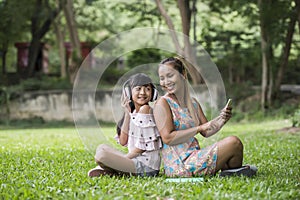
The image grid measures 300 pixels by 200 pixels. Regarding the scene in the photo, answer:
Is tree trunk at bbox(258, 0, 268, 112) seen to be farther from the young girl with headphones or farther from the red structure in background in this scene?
the young girl with headphones

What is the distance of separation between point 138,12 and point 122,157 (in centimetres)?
1741

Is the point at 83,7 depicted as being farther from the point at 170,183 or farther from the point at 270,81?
the point at 170,183

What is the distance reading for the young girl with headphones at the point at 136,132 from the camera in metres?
4.85

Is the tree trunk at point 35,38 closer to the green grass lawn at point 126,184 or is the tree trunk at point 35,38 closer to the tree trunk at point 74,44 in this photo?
the tree trunk at point 74,44

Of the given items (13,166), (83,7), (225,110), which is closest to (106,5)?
(83,7)

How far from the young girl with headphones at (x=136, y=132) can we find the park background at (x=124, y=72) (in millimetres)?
191

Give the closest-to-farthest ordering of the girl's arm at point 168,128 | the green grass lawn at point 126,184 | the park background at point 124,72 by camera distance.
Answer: the green grass lawn at point 126,184 < the park background at point 124,72 < the girl's arm at point 168,128

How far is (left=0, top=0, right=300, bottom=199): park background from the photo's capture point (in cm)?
458

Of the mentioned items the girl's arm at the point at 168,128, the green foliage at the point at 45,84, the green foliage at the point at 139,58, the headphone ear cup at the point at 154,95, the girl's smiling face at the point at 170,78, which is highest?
the green foliage at the point at 139,58

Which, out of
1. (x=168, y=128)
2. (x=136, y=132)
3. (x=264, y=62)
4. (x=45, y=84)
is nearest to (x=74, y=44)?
(x=45, y=84)

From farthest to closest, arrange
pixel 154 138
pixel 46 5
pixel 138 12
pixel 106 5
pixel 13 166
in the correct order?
pixel 106 5
pixel 138 12
pixel 46 5
pixel 13 166
pixel 154 138

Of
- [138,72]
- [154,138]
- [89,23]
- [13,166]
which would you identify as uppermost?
[89,23]

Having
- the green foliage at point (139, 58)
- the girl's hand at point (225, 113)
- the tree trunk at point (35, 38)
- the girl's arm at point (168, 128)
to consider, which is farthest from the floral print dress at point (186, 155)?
the tree trunk at point (35, 38)

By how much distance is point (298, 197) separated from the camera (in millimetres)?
4172
